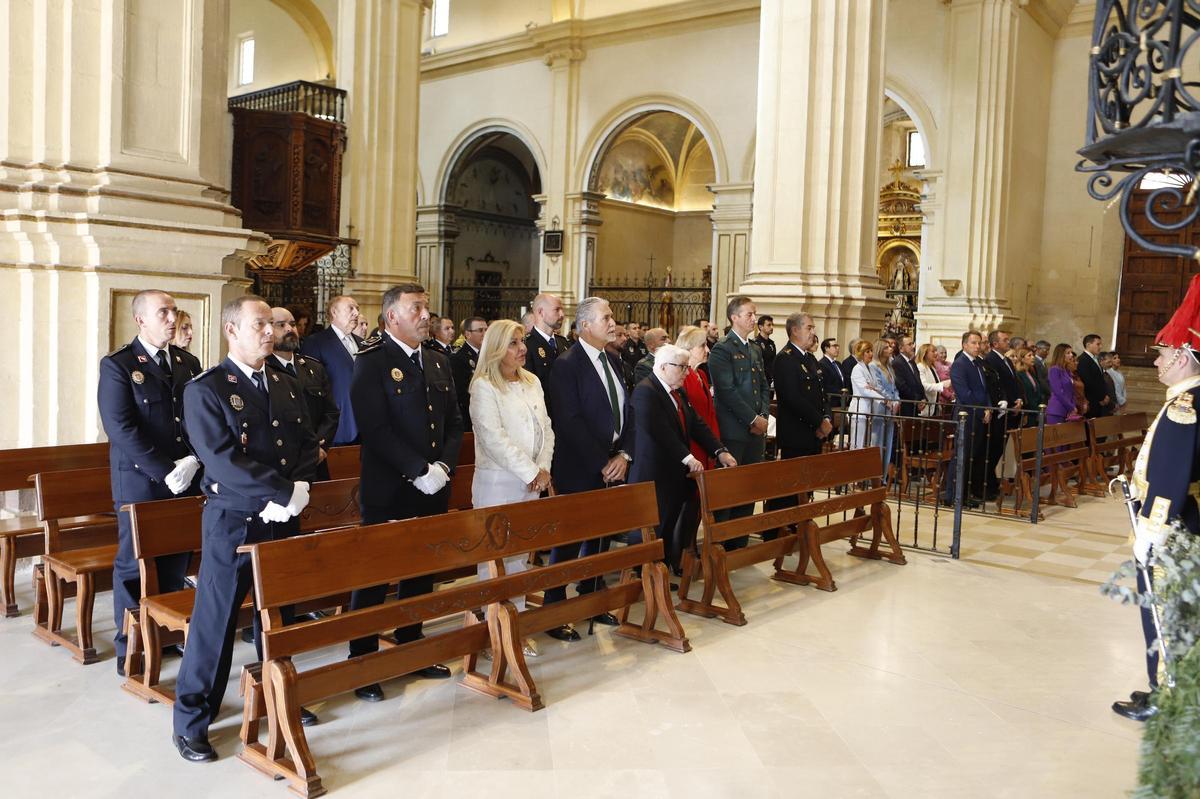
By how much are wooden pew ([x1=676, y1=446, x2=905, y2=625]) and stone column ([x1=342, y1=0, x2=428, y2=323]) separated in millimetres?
6915

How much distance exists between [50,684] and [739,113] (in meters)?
16.1

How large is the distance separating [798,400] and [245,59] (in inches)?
821

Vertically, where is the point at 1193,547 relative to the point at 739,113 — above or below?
below

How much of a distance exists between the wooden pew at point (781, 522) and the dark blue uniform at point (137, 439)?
2.66 metres

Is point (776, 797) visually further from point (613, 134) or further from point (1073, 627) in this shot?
point (613, 134)

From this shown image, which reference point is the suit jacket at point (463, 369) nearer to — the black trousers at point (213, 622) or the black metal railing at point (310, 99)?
the black trousers at point (213, 622)

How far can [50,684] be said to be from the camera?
3953 millimetres

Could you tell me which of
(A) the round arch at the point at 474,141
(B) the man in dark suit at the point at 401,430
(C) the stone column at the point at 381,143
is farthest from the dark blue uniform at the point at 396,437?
(A) the round arch at the point at 474,141

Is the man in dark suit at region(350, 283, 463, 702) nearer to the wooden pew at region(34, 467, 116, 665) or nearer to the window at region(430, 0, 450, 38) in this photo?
the wooden pew at region(34, 467, 116, 665)

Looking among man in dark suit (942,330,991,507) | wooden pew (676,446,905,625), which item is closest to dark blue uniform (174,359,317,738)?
wooden pew (676,446,905,625)

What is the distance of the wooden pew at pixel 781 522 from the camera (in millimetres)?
5176

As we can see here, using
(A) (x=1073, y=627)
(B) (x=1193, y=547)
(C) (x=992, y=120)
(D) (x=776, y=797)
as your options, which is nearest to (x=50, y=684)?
(D) (x=776, y=797)

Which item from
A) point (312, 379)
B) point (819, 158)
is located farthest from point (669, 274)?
point (312, 379)

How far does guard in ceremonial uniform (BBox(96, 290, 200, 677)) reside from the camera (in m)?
4.22
